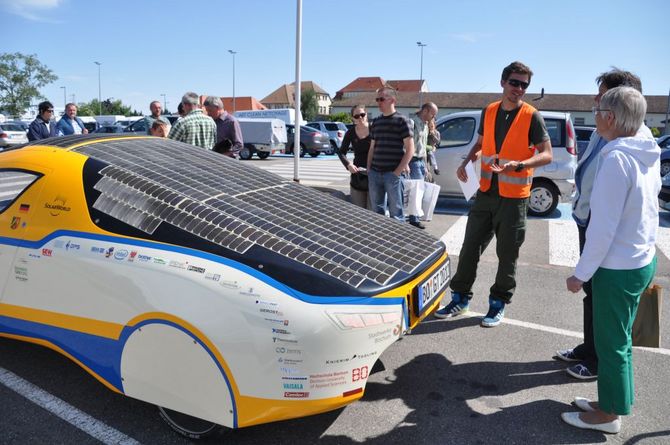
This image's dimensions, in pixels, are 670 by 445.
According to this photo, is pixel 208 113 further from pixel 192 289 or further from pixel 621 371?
pixel 621 371

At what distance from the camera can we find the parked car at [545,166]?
26.6 feet

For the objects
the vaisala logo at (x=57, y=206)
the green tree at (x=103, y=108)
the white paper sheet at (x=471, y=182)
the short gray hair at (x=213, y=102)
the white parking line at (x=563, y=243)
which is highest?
the green tree at (x=103, y=108)

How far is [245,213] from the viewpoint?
258 centimetres

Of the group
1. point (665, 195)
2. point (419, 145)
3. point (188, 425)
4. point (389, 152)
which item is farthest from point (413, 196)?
point (188, 425)

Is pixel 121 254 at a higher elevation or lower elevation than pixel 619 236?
lower

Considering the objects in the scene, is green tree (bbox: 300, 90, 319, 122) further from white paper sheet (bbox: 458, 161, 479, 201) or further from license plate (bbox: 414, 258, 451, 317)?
license plate (bbox: 414, 258, 451, 317)

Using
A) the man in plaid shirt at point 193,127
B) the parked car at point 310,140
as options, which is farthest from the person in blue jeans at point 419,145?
the parked car at point 310,140

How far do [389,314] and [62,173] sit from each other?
1.89 meters

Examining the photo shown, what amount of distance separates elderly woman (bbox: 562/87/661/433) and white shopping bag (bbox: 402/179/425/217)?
3.71 metres

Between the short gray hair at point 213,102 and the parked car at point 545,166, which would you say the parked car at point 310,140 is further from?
the short gray hair at point 213,102

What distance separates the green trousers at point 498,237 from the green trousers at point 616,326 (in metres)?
1.21

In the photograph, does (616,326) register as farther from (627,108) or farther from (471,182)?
(471,182)

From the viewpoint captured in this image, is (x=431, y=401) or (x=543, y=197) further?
(x=543, y=197)

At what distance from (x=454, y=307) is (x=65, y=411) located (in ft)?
9.37
